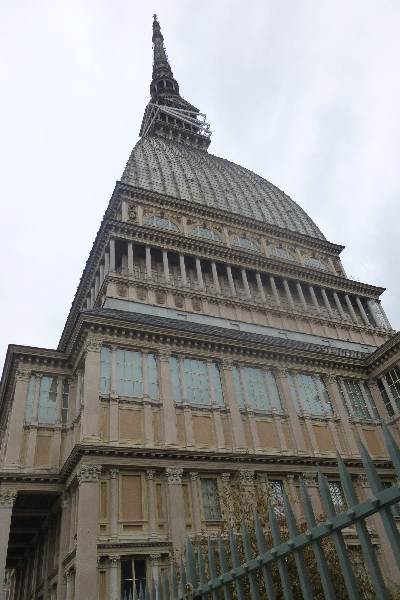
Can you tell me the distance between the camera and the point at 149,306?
36.6 m

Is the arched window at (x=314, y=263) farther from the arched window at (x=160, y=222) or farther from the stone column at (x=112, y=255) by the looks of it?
the stone column at (x=112, y=255)

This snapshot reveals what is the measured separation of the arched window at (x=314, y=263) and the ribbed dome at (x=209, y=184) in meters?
5.04

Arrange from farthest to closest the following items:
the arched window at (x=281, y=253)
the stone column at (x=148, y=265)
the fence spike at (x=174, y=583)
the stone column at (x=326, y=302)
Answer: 1. the arched window at (x=281, y=253)
2. the stone column at (x=326, y=302)
3. the stone column at (x=148, y=265)
4. the fence spike at (x=174, y=583)

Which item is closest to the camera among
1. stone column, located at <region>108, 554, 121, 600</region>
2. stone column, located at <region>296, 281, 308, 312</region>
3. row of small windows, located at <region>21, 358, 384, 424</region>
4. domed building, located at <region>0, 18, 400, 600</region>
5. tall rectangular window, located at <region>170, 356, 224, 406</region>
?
stone column, located at <region>108, 554, 121, 600</region>

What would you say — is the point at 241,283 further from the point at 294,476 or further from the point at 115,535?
the point at 115,535

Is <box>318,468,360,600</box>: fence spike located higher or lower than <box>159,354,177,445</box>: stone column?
lower

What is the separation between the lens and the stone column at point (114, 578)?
847 inches

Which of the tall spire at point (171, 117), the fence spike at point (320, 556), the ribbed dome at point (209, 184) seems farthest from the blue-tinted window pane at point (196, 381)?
the tall spire at point (171, 117)

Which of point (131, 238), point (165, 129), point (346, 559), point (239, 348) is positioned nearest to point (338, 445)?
point (239, 348)

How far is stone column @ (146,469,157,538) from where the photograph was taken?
23756 mm

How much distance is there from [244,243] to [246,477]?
90.7 feet

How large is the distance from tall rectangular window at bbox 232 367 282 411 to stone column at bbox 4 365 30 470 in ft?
42.7

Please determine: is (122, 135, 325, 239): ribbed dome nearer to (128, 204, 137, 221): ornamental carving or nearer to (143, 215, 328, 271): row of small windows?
(143, 215, 328, 271): row of small windows

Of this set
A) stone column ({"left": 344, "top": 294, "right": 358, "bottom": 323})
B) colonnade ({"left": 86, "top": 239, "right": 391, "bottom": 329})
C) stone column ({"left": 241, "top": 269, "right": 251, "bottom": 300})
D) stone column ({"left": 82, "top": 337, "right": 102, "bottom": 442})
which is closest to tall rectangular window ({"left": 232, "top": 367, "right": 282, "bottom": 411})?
stone column ({"left": 82, "top": 337, "right": 102, "bottom": 442})
